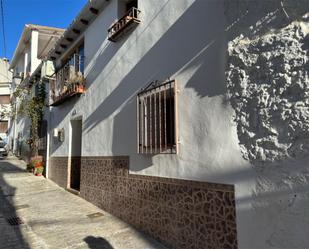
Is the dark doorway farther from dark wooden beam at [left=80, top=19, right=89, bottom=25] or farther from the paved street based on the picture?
dark wooden beam at [left=80, top=19, right=89, bottom=25]

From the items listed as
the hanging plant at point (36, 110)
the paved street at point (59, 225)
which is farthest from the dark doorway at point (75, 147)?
the hanging plant at point (36, 110)

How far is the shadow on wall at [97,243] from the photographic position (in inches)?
206

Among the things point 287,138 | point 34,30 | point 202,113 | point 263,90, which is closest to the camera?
point 287,138

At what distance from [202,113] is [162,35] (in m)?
1.99

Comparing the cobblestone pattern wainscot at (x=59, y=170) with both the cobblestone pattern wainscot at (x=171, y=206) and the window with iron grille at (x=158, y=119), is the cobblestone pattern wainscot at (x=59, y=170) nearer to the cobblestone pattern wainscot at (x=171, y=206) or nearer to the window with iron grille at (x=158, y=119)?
the cobblestone pattern wainscot at (x=171, y=206)

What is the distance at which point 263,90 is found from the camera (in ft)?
11.8

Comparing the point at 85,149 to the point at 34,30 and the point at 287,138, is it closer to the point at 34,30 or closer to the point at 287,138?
the point at 287,138

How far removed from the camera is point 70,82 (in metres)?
9.67

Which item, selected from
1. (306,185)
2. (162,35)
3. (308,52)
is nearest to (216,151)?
(306,185)

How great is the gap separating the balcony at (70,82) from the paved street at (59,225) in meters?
3.36

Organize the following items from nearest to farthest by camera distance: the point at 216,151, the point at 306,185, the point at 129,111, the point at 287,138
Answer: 1. the point at 306,185
2. the point at 287,138
3. the point at 216,151
4. the point at 129,111

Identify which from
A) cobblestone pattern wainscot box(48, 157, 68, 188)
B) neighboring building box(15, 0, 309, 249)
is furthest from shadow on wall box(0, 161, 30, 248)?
neighboring building box(15, 0, 309, 249)

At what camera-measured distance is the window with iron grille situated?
5.13 m

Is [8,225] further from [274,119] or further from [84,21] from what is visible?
[84,21]
